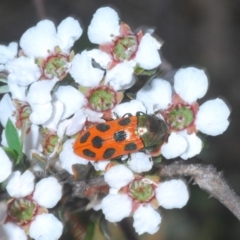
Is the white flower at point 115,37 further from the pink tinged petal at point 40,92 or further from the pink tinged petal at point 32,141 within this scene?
the pink tinged petal at point 32,141

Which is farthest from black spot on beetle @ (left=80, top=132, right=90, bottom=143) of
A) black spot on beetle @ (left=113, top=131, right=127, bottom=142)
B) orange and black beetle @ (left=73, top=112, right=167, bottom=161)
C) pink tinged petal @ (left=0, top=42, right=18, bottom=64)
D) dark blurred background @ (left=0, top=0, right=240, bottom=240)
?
dark blurred background @ (left=0, top=0, right=240, bottom=240)

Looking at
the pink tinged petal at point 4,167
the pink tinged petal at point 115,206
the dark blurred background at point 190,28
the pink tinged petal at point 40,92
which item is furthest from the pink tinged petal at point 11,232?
the dark blurred background at point 190,28

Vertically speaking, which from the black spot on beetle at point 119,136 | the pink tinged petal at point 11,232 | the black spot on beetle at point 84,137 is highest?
the black spot on beetle at point 84,137

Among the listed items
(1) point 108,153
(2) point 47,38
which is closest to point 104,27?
(2) point 47,38

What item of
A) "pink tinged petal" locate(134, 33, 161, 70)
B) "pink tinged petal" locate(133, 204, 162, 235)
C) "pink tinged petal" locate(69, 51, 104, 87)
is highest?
"pink tinged petal" locate(134, 33, 161, 70)

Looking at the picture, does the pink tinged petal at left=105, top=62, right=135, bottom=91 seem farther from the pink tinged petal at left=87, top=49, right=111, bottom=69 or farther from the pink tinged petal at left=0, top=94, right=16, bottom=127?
the pink tinged petal at left=0, top=94, right=16, bottom=127

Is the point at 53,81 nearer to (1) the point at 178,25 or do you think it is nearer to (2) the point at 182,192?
(2) the point at 182,192
